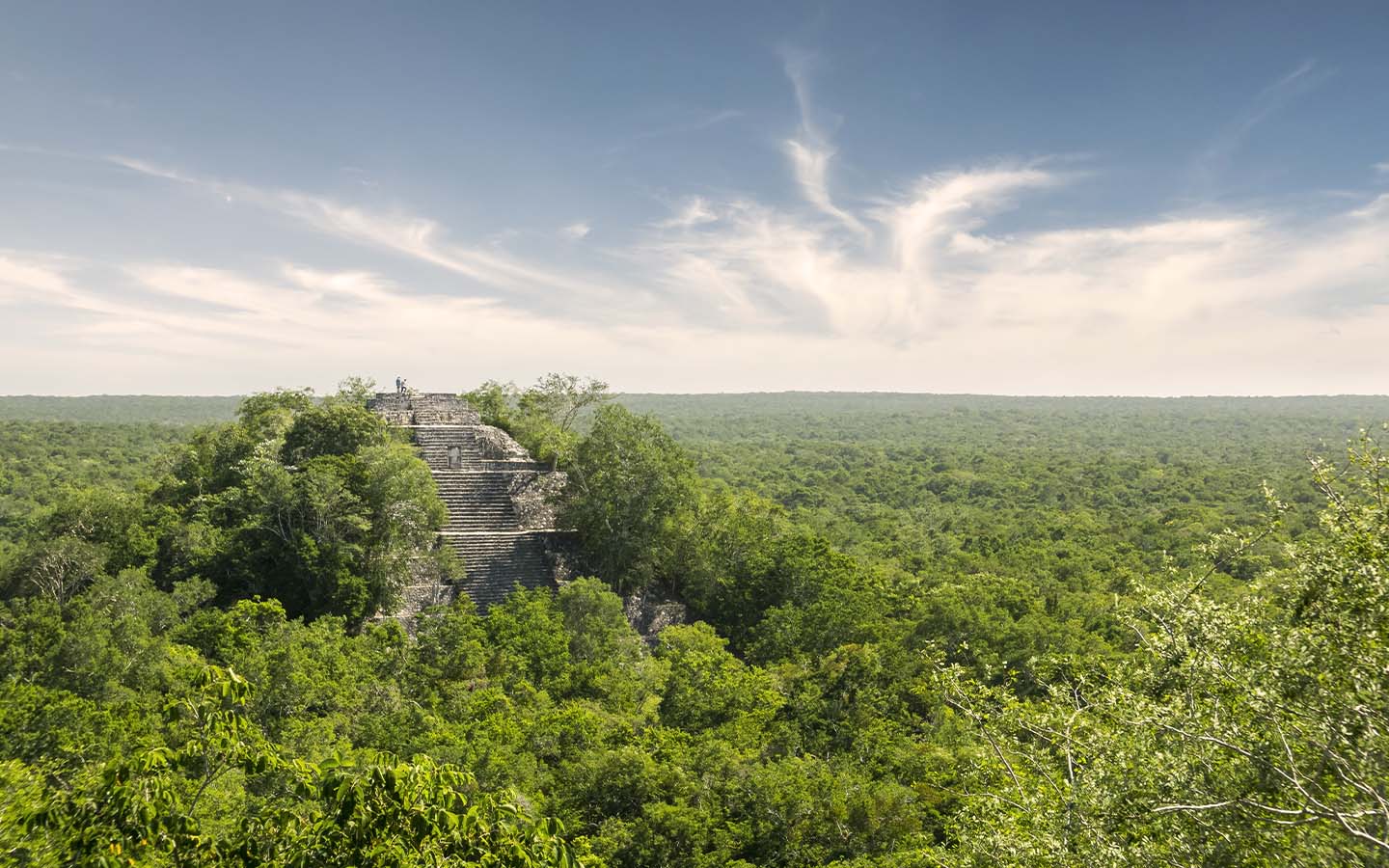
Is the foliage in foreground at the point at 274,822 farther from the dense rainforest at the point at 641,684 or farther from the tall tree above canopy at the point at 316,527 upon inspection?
the tall tree above canopy at the point at 316,527

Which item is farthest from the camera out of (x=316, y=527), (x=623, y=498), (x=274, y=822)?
(x=623, y=498)

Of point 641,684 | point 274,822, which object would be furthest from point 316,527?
point 274,822

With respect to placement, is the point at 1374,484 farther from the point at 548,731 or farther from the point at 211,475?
the point at 211,475

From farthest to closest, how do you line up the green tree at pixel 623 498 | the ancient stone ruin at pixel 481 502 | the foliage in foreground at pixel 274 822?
the green tree at pixel 623 498 < the ancient stone ruin at pixel 481 502 < the foliage in foreground at pixel 274 822

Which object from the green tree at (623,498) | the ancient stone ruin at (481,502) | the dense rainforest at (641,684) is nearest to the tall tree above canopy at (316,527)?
the dense rainforest at (641,684)

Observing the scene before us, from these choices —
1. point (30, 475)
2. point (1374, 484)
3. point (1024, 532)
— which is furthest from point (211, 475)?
point (30, 475)

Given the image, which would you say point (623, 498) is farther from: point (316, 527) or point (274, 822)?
point (274, 822)
